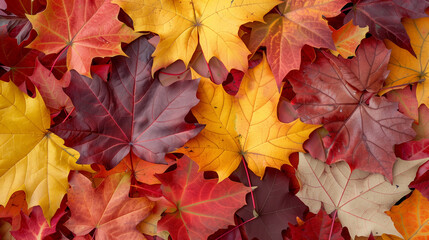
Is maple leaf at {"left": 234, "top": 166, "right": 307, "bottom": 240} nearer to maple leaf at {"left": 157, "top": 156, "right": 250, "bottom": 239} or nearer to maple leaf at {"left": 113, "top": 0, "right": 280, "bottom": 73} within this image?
maple leaf at {"left": 157, "top": 156, "right": 250, "bottom": 239}

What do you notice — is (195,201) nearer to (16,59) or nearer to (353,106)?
(353,106)

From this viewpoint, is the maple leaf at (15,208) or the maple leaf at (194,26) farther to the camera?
the maple leaf at (15,208)

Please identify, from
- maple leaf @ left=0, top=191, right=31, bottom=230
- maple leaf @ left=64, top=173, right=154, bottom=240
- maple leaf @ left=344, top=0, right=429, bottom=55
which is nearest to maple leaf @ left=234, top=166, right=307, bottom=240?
maple leaf @ left=64, top=173, right=154, bottom=240

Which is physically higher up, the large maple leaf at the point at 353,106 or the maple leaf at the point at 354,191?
the large maple leaf at the point at 353,106

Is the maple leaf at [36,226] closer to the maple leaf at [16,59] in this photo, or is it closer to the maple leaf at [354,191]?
the maple leaf at [16,59]

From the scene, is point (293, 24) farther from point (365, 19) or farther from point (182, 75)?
point (182, 75)

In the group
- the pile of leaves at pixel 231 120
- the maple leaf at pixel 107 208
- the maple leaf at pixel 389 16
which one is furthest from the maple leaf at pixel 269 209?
the maple leaf at pixel 389 16
